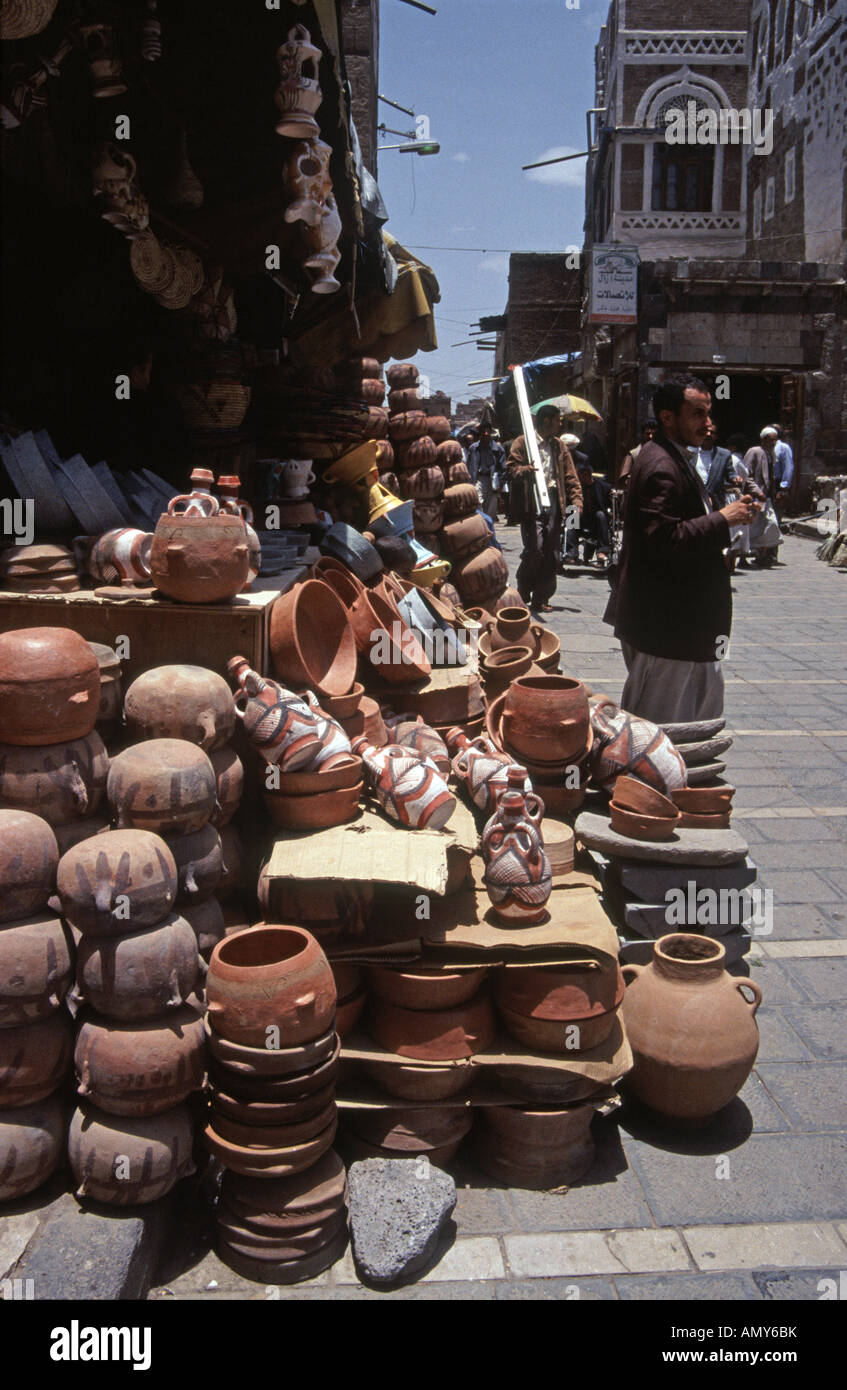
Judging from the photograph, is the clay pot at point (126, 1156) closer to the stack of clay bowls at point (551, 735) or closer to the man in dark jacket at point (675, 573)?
the stack of clay bowls at point (551, 735)

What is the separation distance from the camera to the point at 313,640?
13.0ft

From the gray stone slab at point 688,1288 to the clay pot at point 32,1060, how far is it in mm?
1386

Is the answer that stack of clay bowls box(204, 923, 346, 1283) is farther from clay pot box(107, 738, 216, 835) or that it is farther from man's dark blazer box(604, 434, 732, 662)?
man's dark blazer box(604, 434, 732, 662)

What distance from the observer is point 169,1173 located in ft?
7.73

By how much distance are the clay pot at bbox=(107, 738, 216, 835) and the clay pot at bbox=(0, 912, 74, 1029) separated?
325 millimetres

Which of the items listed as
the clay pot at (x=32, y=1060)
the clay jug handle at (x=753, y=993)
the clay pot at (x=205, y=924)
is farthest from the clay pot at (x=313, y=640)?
the clay jug handle at (x=753, y=993)

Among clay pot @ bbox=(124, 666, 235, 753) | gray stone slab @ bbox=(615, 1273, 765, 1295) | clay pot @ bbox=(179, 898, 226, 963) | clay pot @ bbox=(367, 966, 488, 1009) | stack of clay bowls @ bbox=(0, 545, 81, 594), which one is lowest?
gray stone slab @ bbox=(615, 1273, 765, 1295)

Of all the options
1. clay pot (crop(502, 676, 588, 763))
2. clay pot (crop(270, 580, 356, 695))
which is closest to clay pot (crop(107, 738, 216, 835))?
clay pot (crop(270, 580, 356, 695))

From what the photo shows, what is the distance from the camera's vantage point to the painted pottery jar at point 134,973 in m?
2.34

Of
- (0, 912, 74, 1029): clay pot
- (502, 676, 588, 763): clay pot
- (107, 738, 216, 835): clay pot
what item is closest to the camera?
(0, 912, 74, 1029): clay pot

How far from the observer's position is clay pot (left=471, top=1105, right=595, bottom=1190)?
2721 millimetres

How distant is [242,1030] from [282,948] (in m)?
0.31

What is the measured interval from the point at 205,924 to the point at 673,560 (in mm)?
2319

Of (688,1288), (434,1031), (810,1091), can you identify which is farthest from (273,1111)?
(810,1091)
